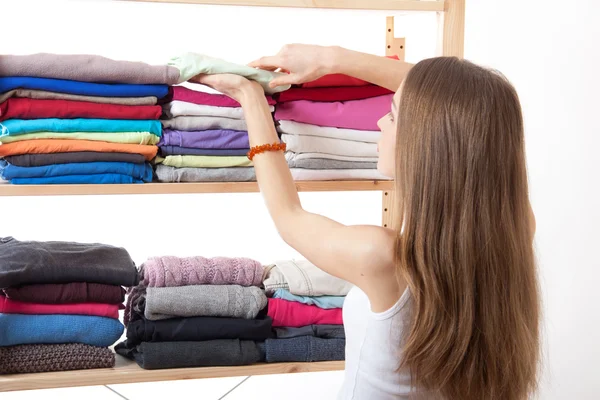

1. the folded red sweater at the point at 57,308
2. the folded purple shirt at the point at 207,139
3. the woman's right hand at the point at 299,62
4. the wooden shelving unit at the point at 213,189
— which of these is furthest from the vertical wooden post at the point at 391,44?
the folded red sweater at the point at 57,308

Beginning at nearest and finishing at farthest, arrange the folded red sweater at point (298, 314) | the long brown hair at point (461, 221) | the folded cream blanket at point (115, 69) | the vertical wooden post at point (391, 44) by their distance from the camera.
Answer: the long brown hair at point (461, 221)
the folded cream blanket at point (115, 69)
the folded red sweater at point (298, 314)
the vertical wooden post at point (391, 44)

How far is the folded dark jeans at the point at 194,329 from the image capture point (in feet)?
5.99

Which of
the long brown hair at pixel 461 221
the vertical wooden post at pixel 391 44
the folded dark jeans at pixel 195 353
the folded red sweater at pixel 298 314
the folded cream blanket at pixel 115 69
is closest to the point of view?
the long brown hair at pixel 461 221

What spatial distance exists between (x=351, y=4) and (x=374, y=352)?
85 centimetres

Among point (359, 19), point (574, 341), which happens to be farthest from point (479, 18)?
point (574, 341)

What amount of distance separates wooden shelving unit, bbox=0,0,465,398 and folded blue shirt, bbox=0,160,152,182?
0.03m

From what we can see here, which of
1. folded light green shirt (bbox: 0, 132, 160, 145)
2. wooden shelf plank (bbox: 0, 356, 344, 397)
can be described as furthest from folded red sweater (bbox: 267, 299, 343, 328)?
folded light green shirt (bbox: 0, 132, 160, 145)

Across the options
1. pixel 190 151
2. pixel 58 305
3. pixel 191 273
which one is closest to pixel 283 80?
pixel 190 151

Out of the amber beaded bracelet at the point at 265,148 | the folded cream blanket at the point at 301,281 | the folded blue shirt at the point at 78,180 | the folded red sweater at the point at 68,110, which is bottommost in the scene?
the folded cream blanket at the point at 301,281

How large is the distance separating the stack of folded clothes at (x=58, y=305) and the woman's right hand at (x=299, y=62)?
1.93 feet

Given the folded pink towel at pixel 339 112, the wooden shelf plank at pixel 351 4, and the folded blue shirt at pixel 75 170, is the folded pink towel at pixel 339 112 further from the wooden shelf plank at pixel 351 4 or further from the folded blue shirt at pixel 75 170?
the folded blue shirt at pixel 75 170

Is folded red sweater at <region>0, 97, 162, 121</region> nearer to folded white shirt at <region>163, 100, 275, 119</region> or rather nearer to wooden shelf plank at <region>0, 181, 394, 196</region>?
folded white shirt at <region>163, 100, 275, 119</region>

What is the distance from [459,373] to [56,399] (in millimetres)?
1413

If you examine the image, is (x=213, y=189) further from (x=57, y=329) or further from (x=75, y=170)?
(x=57, y=329)
